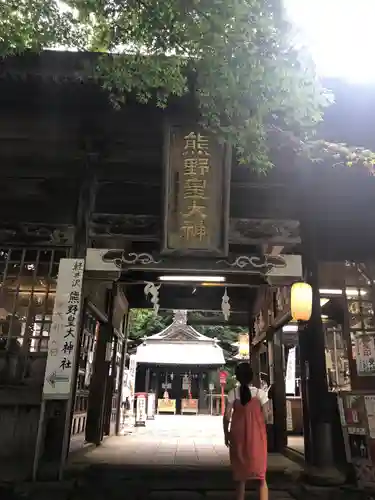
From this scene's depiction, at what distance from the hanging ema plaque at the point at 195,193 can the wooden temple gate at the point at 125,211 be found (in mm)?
15

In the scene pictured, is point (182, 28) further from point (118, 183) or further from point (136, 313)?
point (136, 313)

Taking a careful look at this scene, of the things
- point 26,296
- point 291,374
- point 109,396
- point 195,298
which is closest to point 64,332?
point 26,296

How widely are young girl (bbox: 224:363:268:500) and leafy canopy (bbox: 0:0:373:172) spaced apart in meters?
2.97

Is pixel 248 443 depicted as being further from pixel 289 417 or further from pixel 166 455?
pixel 289 417

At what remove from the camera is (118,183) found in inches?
289

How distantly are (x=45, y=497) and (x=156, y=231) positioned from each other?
409 centimetres

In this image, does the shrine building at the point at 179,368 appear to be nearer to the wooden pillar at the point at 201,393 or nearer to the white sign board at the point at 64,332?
the wooden pillar at the point at 201,393

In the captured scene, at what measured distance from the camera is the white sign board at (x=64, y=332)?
5.64 meters

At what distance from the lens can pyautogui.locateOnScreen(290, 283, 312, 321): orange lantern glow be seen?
21.7ft

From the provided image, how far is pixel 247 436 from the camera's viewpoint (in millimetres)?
4559

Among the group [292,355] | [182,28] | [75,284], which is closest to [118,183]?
[75,284]

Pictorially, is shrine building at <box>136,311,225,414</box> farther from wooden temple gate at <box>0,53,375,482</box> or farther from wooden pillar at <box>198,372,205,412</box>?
wooden temple gate at <box>0,53,375,482</box>

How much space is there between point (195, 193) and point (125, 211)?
87.5 inches

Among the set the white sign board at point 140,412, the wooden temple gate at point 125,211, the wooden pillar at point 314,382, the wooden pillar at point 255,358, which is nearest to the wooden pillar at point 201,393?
the white sign board at point 140,412
